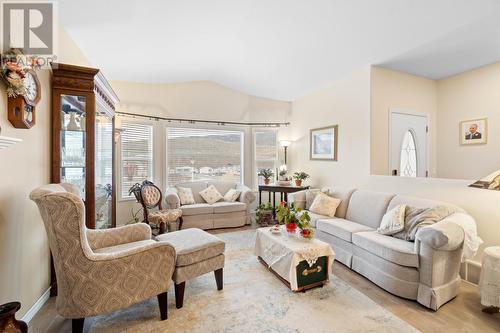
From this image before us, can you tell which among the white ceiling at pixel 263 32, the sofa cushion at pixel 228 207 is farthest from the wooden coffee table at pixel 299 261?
the white ceiling at pixel 263 32

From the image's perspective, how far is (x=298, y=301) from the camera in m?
2.16

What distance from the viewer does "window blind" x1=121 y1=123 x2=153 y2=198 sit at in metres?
4.49

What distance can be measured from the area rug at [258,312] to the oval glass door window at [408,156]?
2.40 m

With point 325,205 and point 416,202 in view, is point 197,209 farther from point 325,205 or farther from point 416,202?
point 416,202

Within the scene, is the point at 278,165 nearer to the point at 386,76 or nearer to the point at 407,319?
the point at 386,76

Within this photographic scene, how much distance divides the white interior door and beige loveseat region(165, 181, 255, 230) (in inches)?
103

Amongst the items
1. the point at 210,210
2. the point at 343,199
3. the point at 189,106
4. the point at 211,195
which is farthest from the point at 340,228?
the point at 189,106

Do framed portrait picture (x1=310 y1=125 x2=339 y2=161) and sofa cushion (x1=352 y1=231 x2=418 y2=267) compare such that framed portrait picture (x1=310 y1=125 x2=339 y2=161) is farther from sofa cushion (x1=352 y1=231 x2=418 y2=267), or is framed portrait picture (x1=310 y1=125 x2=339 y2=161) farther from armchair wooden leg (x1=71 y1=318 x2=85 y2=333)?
armchair wooden leg (x1=71 y1=318 x2=85 y2=333)

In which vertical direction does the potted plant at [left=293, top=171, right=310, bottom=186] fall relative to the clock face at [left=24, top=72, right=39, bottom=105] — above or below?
below

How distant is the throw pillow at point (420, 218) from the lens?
239 centimetres

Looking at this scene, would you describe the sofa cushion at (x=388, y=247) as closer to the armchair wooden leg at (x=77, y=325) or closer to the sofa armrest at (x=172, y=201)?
the armchair wooden leg at (x=77, y=325)

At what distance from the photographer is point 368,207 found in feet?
10.6

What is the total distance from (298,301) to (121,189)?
3.78 meters

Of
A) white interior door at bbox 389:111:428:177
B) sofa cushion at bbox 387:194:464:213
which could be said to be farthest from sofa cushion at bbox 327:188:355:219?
white interior door at bbox 389:111:428:177
